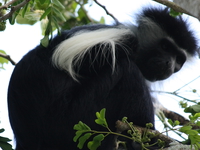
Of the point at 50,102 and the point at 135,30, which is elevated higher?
the point at 135,30

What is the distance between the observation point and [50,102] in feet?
9.61

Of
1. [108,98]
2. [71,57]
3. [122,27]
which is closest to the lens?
[108,98]

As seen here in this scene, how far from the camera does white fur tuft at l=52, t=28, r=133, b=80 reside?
3016mm

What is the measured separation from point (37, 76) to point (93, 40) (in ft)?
1.84

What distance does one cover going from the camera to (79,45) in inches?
123

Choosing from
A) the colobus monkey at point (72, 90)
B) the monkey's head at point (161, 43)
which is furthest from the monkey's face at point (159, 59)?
the colobus monkey at point (72, 90)

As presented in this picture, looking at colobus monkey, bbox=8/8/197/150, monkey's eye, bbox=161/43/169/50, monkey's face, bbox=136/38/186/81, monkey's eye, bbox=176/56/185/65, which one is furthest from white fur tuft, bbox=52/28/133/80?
monkey's eye, bbox=176/56/185/65

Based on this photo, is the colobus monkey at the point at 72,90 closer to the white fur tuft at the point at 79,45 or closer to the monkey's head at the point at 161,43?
the white fur tuft at the point at 79,45

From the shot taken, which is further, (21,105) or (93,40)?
(93,40)

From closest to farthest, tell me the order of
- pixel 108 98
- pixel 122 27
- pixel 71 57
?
pixel 108 98, pixel 71 57, pixel 122 27

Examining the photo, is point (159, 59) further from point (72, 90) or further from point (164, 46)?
point (72, 90)

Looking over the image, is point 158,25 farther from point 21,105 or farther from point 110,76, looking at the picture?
point 21,105

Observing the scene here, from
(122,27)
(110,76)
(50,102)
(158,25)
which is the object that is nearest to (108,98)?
(110,76)

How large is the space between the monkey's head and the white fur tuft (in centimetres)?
38
